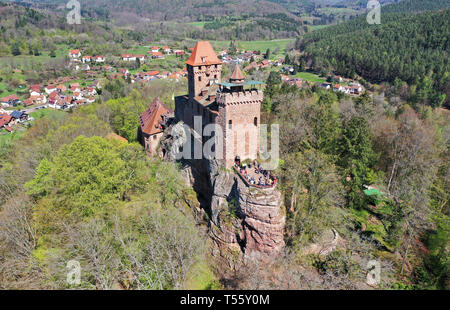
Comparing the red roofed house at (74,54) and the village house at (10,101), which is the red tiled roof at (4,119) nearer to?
the village house at (10,101)

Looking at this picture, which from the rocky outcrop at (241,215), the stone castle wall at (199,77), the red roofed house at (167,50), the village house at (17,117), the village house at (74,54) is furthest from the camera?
the red roofed house at (167,50)

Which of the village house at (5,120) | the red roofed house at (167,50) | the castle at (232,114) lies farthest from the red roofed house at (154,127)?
the red roofed house at (167,50)

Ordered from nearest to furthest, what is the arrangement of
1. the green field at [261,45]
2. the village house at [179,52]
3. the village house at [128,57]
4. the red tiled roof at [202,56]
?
the red tiled roof at [202,56], the village house at [128,57], the village house at [179,52], the green field at [261,45]

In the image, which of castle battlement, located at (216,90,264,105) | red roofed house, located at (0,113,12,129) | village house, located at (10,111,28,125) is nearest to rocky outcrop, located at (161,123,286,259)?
castle battlement, located at (216,90,264,105)

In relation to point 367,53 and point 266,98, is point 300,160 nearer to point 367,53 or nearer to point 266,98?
point 266,98

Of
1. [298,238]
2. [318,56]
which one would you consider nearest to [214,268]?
[298,238]

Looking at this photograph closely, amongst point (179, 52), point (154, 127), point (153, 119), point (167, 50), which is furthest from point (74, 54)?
point (154, 127)
